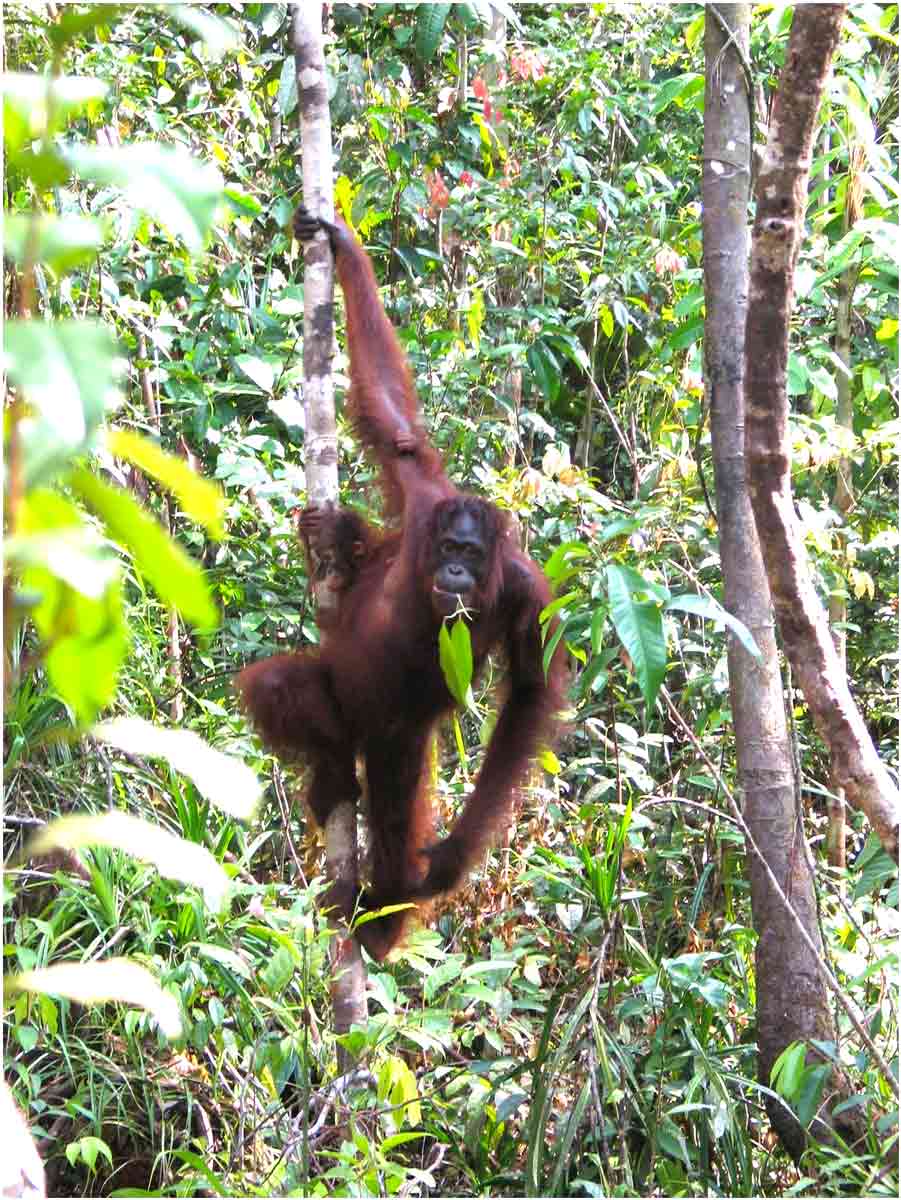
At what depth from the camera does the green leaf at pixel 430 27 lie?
358cm

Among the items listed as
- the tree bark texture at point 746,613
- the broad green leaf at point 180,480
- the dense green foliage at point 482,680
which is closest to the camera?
the broad green leaf at point 180,480

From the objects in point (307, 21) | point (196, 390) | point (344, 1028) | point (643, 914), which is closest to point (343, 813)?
point (344, 1028)

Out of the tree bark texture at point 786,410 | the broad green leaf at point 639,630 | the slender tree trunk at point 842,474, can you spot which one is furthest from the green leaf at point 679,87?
the broad green leaf at point 639,630

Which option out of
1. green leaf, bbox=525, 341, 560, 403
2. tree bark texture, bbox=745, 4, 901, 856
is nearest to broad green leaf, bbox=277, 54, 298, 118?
green leaf, bbox=525, 341, 560, 403

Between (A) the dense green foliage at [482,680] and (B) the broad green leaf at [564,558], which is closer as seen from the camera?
(B) the broad green leaf at [564,558]

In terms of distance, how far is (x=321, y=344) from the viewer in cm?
298

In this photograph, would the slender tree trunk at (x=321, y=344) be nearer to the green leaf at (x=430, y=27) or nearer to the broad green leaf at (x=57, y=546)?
the green leaf at (x=430, y=27)

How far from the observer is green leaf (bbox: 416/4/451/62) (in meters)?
3.58

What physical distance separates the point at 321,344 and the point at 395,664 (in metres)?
0.91

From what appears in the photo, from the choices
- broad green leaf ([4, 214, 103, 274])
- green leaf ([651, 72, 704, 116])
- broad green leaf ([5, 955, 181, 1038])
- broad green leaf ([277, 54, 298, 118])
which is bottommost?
broad green leaf ([5, 955, 181, 1038])

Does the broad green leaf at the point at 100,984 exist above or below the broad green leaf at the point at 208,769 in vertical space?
below

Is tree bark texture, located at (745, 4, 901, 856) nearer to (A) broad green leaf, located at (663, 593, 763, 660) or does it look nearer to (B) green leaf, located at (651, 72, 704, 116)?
(A) broad green leaf, located at (663, 593, 763, 660)

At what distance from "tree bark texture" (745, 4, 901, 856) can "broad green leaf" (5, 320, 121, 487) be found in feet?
5.55

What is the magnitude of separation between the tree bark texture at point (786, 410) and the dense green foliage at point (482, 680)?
15 cm
